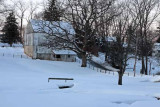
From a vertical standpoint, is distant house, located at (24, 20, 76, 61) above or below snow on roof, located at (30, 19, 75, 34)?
below

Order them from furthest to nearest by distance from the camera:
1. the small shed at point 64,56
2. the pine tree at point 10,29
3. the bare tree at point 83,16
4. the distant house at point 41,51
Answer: the pine tree at point 10,29
the small shed at point 64,56
the distant house at point 41,51
the bare tree at point 83,16

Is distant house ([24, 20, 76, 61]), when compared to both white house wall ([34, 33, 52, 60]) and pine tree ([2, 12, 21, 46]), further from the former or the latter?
pine tree ([2, 12, 21, 46])

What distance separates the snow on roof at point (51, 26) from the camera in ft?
121

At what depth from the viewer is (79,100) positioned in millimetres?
10000

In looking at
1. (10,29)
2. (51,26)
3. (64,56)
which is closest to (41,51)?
(64,56)

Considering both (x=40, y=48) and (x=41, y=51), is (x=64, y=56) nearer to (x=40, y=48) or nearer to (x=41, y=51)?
(x=41, y=51)

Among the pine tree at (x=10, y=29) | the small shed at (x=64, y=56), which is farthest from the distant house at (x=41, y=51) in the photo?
the pine tree at (x=10, y=29)

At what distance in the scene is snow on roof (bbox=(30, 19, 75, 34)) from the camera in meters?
36.9

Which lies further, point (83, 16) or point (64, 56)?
point (64, 56)

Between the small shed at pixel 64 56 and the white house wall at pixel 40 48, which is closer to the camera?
the white house wall at pixel 40 48

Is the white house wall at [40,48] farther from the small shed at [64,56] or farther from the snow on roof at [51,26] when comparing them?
the snow on roof at [51,26]

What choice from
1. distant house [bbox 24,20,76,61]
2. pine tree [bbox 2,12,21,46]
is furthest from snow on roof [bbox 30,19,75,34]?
pine tree [bbox 2,12,21,46]

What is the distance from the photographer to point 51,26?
1588 inches

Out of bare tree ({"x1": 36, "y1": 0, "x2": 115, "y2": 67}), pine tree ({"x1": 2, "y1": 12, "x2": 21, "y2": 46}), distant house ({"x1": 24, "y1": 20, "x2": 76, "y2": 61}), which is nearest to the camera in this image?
bare tree ({"x1": 36, "y1": 0, "x2": 115, "y2": 67})
